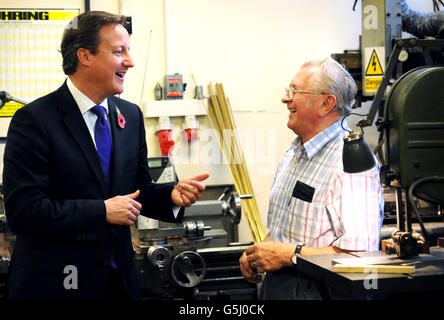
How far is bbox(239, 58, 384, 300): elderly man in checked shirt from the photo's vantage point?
183cm

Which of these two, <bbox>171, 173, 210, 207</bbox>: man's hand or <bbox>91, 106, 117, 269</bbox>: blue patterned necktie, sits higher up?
<bbox>91, 106, 117, 269</bbox>: blue patterned necktie

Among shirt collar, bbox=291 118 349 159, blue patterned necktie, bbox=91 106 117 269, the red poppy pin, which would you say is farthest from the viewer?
shirt collar, bbox=291 118 349 159

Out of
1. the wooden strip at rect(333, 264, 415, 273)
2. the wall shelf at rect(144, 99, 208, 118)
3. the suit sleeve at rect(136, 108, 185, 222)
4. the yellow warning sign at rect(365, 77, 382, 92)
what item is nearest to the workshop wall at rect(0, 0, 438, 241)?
the wall shelf at rect(144, 99, 208, 118)

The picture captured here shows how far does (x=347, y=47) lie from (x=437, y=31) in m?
0.77

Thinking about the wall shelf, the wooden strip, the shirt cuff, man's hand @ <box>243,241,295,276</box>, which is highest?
the wall shelf

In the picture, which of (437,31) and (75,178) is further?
(437,31)

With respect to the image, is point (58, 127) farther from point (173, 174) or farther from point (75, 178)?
point (173, 174)

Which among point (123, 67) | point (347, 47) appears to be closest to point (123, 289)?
point (123, 67)

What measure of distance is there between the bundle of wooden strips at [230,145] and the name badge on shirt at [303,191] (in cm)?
172

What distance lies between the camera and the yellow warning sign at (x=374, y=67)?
11.0ft

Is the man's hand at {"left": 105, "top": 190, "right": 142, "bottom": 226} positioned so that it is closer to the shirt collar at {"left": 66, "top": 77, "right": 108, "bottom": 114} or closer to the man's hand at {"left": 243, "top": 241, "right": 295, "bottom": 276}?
the shirt collar at {"left": 66, "top": 77, "right": 108, "bottom": 114}

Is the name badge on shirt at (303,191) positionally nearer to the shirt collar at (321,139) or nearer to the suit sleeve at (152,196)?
the shirt collar at (321,139)

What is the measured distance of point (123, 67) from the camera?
6.30ft

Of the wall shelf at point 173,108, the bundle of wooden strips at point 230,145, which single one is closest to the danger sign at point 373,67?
the bundle of wooden strips at point 230,145
